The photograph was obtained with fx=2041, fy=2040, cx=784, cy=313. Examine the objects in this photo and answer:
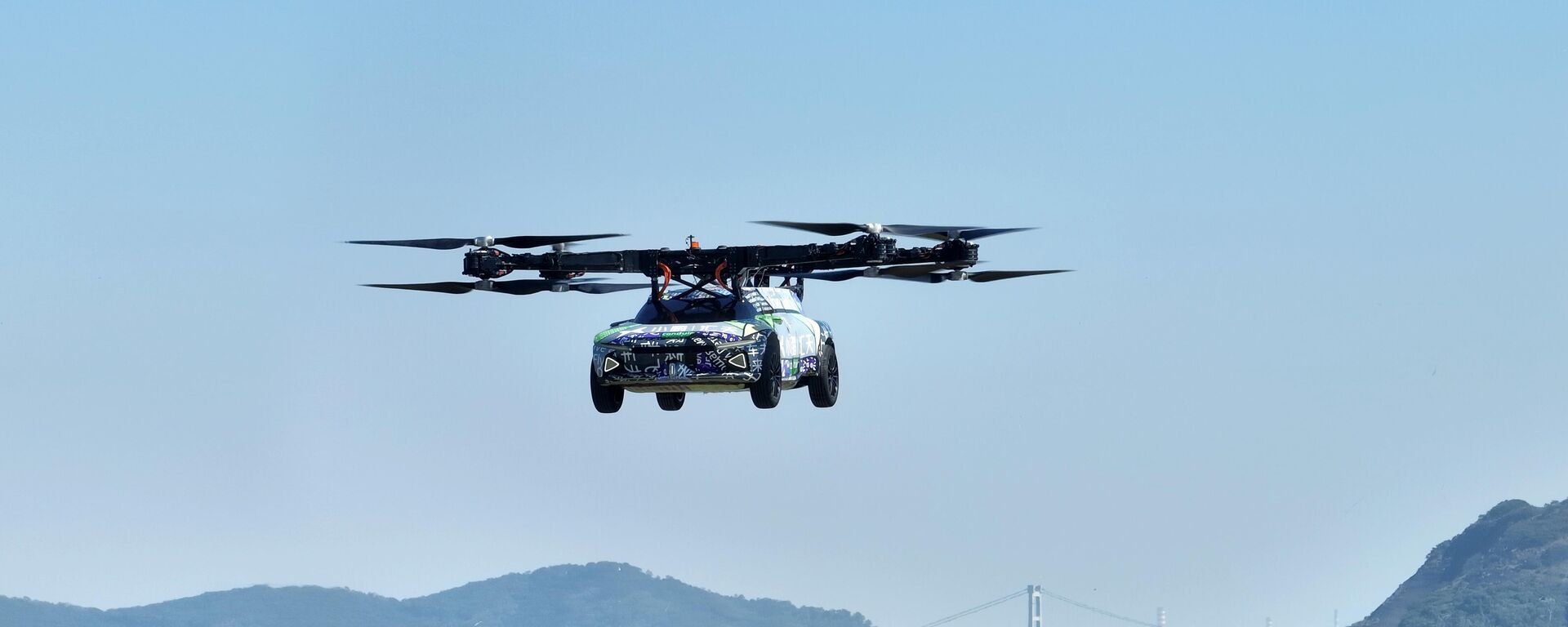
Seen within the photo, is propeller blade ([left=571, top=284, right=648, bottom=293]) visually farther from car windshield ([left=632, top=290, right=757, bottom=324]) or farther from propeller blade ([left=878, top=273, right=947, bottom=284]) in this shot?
propeller blade ([left=878, top=273, right=947, bottom=284])

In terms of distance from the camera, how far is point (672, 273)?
5984 centimetres

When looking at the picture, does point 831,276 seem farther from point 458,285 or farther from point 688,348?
point 458,285

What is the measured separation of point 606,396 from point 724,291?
4687mm

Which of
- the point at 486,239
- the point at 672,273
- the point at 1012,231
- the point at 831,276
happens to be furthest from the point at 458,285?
the point at 1012,231

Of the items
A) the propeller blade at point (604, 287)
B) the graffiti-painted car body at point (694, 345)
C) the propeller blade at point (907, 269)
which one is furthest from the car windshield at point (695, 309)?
the propeller blade at point (907, 269)

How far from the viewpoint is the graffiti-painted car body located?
185 feet

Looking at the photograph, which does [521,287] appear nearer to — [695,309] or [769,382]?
[695,309]

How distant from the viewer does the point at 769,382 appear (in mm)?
57500

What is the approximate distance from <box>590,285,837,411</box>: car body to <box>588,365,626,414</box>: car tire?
0.04 meters

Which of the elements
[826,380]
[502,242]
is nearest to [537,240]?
[502,242]

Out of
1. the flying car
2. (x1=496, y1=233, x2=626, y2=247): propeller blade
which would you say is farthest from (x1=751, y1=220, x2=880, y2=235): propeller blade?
(x1=496, y1=233, x2=626, y2=247): propeller blade

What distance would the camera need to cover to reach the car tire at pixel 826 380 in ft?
206

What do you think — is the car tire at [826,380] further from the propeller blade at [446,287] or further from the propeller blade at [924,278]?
the propeller blade at [446,287]

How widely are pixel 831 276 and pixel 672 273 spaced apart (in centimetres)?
490
